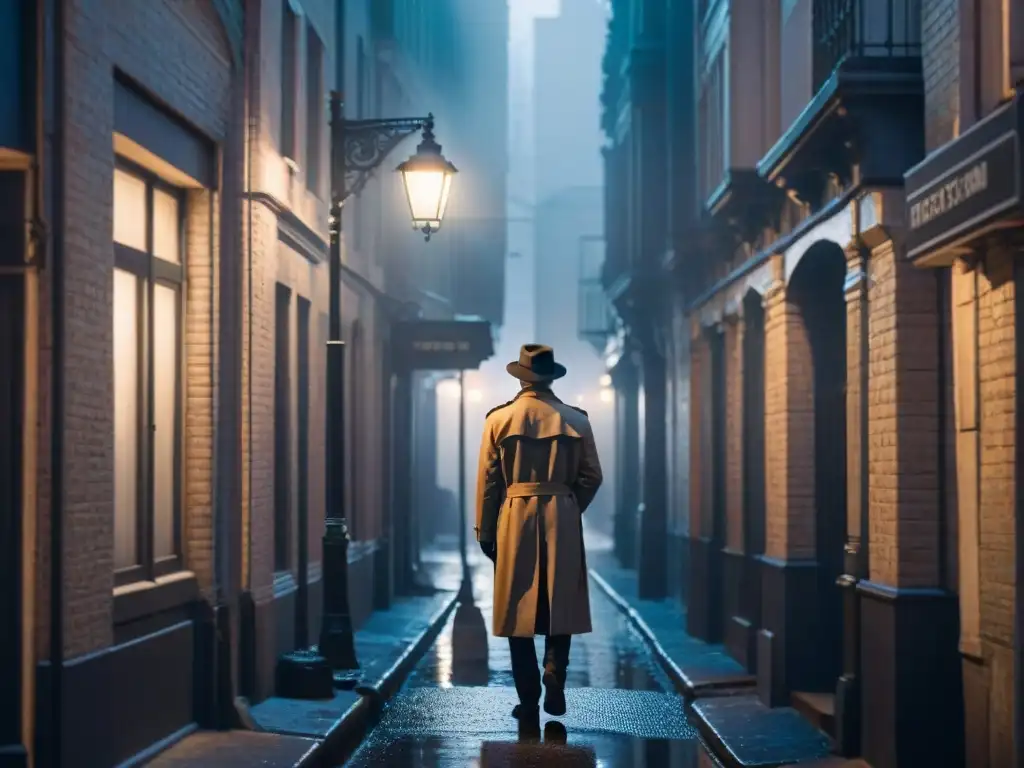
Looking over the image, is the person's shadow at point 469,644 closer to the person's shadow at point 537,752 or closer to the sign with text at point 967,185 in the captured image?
the person's shadow at point 537,752

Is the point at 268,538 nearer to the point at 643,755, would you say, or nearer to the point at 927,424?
the point at 643,755

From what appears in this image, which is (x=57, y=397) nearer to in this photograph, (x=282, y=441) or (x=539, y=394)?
(x=539, y=394)

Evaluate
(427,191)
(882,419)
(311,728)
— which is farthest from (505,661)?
(882,419)

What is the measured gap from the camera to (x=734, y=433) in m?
15.8

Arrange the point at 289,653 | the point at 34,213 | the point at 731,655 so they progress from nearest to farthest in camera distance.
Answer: the point at 34,213, the point at 289,653, the point at 731,655

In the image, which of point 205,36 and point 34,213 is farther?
point 205,36

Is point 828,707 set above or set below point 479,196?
below

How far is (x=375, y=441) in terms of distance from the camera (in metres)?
21.5

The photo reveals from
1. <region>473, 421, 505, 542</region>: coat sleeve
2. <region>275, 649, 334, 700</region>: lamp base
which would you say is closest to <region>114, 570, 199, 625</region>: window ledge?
<region>275, 649, 334, 700</region>: lamp base

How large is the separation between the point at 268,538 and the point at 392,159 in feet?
42.1

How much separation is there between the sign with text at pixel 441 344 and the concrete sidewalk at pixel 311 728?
275 inches

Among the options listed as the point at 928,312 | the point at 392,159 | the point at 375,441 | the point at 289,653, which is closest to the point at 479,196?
the point at 392,159

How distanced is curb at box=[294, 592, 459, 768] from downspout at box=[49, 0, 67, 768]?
1.59 m

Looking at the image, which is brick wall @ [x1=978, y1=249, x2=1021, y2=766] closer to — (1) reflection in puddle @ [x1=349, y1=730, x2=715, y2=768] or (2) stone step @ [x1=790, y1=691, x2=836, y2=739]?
(1) reflection in puddle @ [x1=349, y1=730, x2=715, y2=768]
